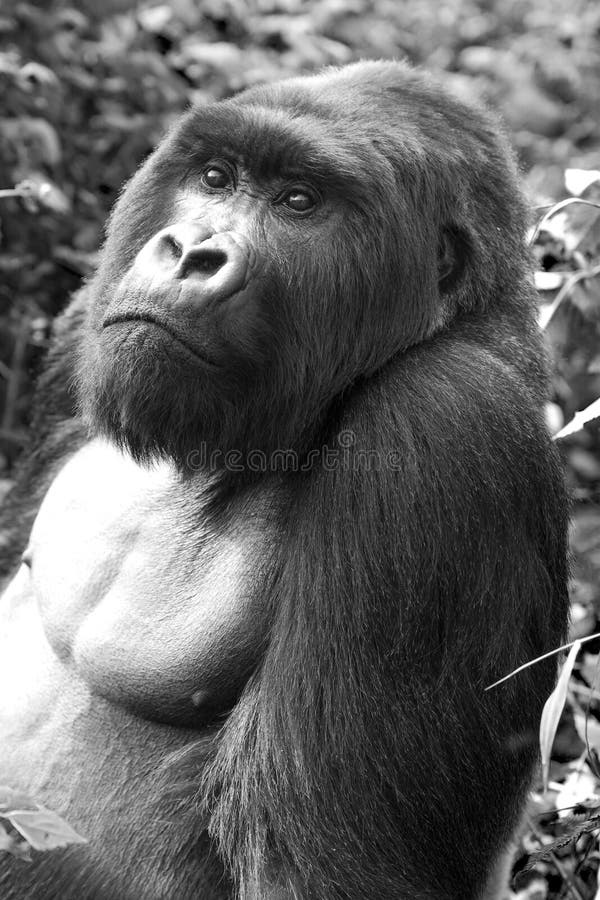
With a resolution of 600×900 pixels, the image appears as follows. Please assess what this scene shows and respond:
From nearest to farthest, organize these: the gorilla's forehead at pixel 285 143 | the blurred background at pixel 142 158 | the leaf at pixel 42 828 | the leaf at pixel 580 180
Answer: the leaf at pixel 42 828
the gorilla's forehead at pixel 285 143
the leaf at pixel 580 180
the blurred background at pixel 142 158

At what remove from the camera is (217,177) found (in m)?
3.21

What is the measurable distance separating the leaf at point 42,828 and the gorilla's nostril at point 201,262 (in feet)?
3.85

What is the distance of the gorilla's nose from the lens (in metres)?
2.93

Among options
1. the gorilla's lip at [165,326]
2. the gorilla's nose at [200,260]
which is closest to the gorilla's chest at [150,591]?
the gorilla's lip at [165,326]

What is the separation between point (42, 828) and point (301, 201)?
1.51 metres

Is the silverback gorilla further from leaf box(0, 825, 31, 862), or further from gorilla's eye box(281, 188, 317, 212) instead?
leaf box(0, 825, 31, 862)

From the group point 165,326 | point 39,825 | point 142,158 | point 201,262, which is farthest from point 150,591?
point 142,158

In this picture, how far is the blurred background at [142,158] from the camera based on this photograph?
A: 4168 millimetres

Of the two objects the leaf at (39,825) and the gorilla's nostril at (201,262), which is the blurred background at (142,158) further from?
the leaf at (39,825)

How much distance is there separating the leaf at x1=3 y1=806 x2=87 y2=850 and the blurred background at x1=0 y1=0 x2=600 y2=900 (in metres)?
1.37

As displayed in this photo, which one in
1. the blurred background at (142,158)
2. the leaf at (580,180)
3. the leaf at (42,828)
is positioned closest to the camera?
the leaf at (42,828)

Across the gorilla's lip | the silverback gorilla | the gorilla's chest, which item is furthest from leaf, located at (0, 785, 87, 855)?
Answer: the gorilla's lip

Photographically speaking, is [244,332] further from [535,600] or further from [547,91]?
[547,91]

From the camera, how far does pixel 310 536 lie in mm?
2967
